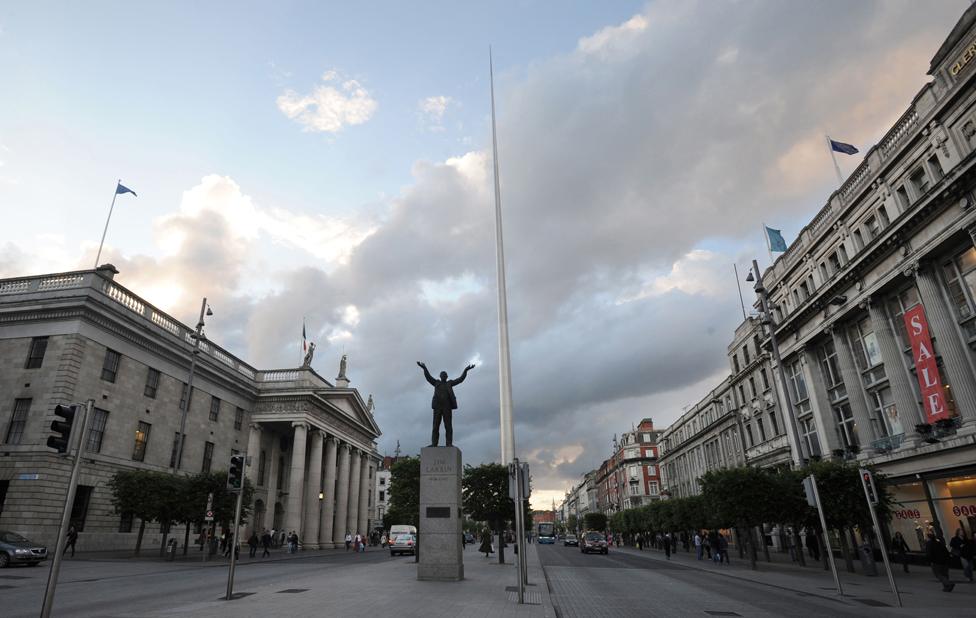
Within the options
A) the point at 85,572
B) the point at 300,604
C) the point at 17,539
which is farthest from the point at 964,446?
the point at 17,539

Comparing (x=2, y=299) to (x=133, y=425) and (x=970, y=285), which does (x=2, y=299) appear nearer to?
(x=133, y=425)

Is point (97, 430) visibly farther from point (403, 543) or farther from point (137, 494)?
point (403, 543)

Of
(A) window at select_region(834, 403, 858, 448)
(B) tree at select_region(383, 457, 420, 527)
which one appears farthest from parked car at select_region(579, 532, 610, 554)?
(A) window at select_region(834, 403, 858, 448)

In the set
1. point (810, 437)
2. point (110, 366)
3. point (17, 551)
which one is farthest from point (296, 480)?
point (810, 437)

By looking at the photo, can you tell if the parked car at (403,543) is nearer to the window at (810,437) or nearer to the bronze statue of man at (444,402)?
the bronze statue of man at (444,402)

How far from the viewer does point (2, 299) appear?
31.5m

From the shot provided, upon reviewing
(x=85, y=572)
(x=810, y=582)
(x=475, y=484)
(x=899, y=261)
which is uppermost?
(x=899, y=261)

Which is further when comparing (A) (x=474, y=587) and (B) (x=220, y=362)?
(B) (x=220, y=362)

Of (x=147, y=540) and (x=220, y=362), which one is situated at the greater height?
(x=220, y=362)

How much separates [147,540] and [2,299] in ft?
58.6

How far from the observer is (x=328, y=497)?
2191 inches

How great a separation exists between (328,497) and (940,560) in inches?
1999

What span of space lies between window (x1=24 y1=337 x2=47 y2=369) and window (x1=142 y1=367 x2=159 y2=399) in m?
6.93

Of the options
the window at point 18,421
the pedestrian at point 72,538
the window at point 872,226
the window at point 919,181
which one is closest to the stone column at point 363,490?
the pedestrian at point 72,538
